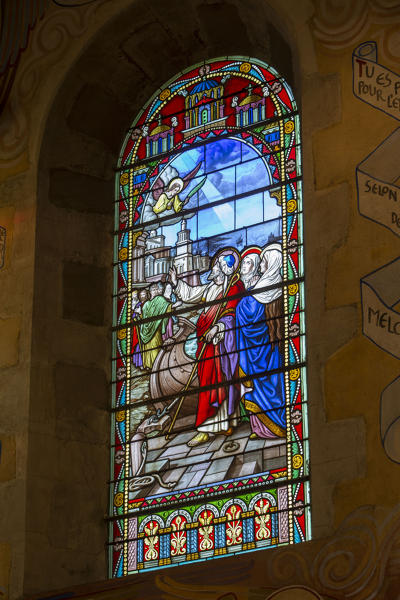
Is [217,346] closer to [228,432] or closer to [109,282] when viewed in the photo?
[228,432]

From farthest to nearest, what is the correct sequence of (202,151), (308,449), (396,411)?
(202,151), (308,449), (396,411)

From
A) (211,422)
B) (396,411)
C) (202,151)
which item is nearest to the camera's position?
(396,411)

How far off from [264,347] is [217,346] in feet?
1.30

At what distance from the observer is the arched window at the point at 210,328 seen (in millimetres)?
10242

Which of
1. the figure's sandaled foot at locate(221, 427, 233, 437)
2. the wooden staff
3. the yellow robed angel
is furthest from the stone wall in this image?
the figure's sandaled foot at locate(221, 427, 233, 437)

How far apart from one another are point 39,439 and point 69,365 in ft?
2.11

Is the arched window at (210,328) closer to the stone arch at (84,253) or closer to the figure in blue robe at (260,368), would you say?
the figure in blue robe at (260,368)

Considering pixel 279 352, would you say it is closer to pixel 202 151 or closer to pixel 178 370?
pixel 178 370

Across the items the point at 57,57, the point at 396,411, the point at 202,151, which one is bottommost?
the point at 396,411

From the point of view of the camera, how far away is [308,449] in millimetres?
9953

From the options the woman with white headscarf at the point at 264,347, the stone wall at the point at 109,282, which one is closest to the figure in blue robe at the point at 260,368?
the woman with white headscarf at the point at 264,347

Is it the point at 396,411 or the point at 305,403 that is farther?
the point at 305,403

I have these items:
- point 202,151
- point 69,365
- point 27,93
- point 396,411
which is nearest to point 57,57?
point 27,93

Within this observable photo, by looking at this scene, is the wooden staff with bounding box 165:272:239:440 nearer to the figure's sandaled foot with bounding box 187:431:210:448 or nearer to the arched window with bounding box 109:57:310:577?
the arched window with bounding box 109:57:310:577
